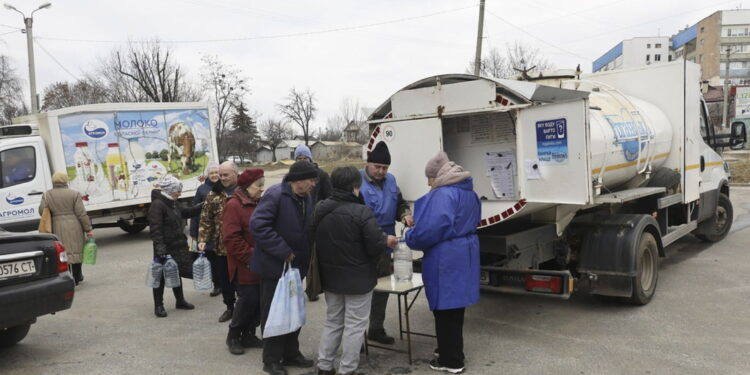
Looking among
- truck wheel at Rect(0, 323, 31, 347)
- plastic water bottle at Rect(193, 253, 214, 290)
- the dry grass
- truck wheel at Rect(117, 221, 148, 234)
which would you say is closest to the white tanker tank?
A: plastic water bottle at Rect(193, 253, 214, 290)

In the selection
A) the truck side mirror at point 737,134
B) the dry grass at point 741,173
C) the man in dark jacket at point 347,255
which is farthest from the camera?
the dry grass at point 741,173

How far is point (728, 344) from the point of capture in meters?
4.55

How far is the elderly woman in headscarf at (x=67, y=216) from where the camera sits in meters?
7.05

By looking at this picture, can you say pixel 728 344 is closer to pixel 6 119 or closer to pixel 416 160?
pixel 416 160

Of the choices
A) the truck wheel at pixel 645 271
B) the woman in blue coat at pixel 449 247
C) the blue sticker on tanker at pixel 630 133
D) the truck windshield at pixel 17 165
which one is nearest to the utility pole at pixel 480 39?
the blue sticker on tanker at pixel 630 133

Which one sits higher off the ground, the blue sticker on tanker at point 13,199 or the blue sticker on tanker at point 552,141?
the blue sticker on tanker at point 552,141

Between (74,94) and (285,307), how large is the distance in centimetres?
4603

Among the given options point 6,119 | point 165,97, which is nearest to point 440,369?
point 165,97

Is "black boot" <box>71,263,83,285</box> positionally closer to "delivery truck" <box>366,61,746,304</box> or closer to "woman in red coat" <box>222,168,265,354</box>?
"woman in red coat" <box>222,168,265,354</box>

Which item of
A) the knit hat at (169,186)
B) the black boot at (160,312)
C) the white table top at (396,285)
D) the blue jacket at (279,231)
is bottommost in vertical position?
the black boot at (160,312)

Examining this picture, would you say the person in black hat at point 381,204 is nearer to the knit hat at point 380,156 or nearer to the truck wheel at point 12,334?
the knit hat at point 380,156

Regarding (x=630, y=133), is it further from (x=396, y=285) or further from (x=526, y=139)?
(x=396, y=285)

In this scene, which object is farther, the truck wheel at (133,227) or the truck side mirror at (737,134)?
the truck wheel at (133,227)

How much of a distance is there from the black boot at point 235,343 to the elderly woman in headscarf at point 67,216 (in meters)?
3.55
